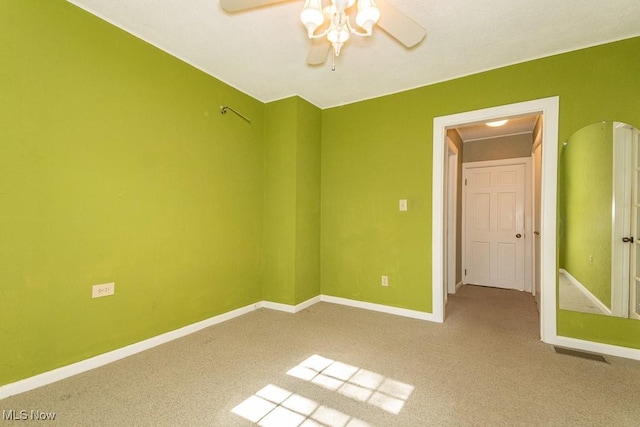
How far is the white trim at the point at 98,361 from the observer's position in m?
1.78

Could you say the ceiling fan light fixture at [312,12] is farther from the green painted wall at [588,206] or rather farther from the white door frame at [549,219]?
the green painted wall at [588,206]

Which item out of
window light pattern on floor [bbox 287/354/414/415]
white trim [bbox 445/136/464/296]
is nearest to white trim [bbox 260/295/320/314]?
window light pattern on floor [bbox 287/354/414/415]

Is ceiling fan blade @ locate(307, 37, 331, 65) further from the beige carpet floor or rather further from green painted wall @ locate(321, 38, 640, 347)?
the beige carpet floor

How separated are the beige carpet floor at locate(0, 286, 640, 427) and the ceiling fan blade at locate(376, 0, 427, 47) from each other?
84.2 inches

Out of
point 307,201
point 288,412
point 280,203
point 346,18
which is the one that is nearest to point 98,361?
point 288,412

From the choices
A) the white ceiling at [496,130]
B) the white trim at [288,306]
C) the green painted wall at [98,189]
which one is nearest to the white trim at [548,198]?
Answer: the white ceiling at [496,130]

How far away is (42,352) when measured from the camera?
1.87 meters

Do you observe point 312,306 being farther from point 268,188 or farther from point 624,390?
point 624,390

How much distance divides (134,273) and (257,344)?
1.16 metres

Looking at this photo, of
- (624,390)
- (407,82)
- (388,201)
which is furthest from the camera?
(388,201)

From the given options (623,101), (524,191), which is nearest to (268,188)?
(623,101)

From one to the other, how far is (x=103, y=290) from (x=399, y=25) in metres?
2.65

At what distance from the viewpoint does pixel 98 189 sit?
214 cm

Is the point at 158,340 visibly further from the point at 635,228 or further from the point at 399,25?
the point at 635,228
